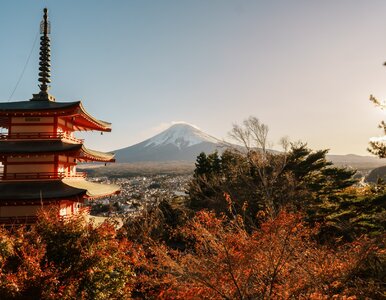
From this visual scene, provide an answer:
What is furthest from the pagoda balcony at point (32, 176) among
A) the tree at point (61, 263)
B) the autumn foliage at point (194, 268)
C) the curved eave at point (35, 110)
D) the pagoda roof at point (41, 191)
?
the tree at point (61, 263)

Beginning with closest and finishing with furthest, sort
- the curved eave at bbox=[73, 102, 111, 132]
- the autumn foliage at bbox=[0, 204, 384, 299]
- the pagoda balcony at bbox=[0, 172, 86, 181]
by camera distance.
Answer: the autumn foliage at bbox=[0, 204, 384, 299] < the pagoda balcony at bbox=[0, 172, 86, 181] < the curved eave at bbox=[73, 102, 111, 132]

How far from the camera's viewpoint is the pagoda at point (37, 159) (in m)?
12.7

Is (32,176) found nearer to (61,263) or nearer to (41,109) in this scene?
(41,109)

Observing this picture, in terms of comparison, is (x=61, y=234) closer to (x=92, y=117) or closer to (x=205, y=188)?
(x=92, y=117)

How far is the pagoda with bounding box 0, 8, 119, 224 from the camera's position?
12.7 metres

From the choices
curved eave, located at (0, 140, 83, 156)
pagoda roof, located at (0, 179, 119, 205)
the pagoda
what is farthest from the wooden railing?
curved eave, located at (0, 140, 83, 156)

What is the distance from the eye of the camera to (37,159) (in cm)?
1368

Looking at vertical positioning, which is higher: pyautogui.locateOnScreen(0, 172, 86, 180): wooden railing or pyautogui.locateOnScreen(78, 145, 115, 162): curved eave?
pyautogui.locateOnScreen(78, 145, 115, 162): curved eave

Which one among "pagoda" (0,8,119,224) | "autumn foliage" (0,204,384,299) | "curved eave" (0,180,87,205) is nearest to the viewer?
"autumn foliage" (0,204,384,299)

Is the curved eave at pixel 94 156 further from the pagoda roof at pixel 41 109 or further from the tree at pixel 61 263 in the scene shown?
the tree at pixel 61 263

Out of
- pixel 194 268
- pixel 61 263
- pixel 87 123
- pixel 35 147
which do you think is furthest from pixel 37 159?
pixel 194 268

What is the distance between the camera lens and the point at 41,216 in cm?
1065

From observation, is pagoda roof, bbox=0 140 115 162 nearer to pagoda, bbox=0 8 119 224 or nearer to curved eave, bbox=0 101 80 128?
pagoda, bbox=0 8 119 224

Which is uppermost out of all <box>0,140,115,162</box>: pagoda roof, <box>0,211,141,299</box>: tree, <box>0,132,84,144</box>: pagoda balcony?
<box>0,132,84,144</box>: pagoda balcony
